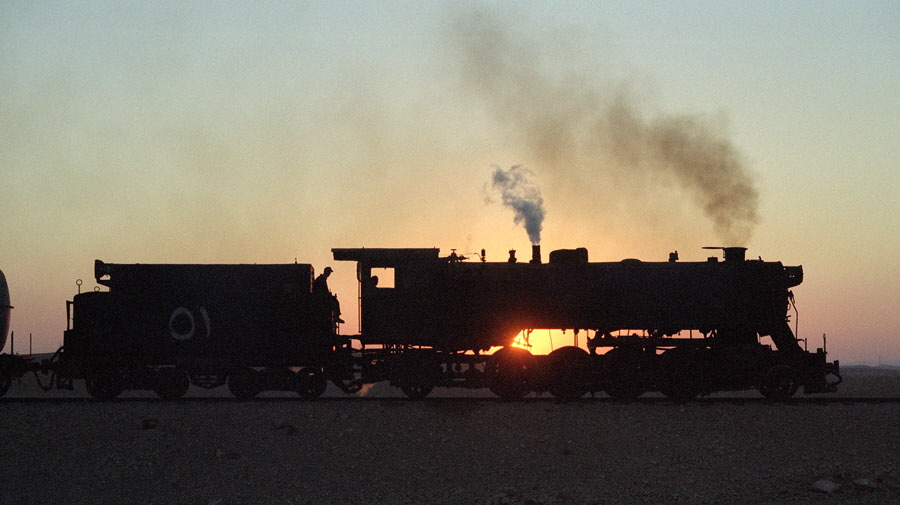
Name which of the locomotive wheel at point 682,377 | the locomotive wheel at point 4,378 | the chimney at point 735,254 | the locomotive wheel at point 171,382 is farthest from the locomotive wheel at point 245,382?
the chimney at point 735,254

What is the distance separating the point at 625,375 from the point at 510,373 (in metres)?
2.80

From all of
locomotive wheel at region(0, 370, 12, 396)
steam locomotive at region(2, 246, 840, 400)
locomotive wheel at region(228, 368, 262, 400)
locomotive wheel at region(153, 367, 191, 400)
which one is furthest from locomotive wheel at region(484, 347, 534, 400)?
locomotive wheel at region(0, 370, 12, 396)

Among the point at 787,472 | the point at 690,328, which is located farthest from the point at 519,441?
the point at 690,328

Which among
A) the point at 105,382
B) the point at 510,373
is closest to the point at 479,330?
the point at 510,373

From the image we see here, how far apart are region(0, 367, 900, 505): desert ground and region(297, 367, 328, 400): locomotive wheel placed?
2.53 metres

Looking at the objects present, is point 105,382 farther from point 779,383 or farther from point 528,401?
point 779,383

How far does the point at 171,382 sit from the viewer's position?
21094 mm

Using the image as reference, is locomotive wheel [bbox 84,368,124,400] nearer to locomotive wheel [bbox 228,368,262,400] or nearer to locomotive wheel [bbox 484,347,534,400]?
locomotive wheel [bbox 228,368,262,400]

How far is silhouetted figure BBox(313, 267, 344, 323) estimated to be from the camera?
2084cm

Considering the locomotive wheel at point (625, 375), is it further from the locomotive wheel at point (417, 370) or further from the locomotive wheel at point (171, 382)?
the locomotive wheel at point (171, 382)

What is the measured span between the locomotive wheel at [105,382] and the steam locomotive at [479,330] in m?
0.05

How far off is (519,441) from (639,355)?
20.5ft

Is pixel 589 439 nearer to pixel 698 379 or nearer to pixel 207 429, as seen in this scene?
pixel 698 379

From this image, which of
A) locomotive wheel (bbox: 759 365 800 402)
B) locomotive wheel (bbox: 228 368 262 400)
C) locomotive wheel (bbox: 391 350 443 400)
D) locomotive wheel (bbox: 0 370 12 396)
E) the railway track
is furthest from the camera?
locomotive wheel (bbox: 0 370 12 396)
